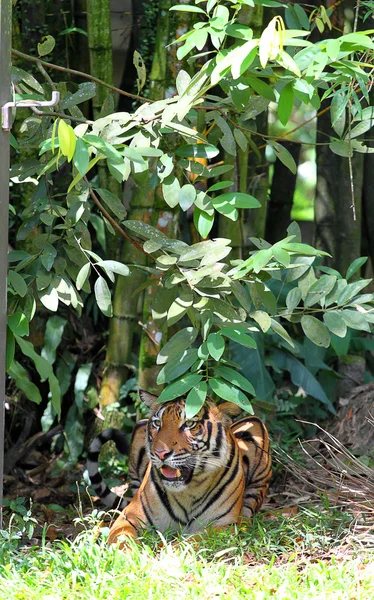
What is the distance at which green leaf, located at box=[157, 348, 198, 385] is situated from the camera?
126 inches

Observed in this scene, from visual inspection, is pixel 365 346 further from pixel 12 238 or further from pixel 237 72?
pixel 237 72

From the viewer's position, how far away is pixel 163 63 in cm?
432

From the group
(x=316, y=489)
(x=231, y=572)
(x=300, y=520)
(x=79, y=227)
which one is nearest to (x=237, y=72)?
(x=79, y=227)

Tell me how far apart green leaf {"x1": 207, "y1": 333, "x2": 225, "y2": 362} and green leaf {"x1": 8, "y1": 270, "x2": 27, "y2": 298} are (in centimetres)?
74

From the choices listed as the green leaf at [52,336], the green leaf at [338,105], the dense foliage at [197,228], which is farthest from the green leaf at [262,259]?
the green leaf at [52,336]

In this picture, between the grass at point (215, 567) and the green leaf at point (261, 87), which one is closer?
the grass at point (215, 567)

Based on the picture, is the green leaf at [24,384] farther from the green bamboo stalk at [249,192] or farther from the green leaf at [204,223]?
the green bamboo stalk at [249,192]

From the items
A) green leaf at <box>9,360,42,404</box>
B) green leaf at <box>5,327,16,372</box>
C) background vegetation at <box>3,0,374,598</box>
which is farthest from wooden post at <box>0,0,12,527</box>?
green leaf at <box>9,360,42,404</box>

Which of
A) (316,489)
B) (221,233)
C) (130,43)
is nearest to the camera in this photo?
(316,489)

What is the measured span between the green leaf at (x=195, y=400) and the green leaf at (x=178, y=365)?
12cm

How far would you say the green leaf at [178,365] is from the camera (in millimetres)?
3201

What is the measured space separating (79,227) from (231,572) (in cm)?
146

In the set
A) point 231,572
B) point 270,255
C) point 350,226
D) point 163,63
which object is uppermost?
point 163,63

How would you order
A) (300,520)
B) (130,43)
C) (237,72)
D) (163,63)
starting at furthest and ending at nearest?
(130,43), (163,63), (300,520), (237,72)
